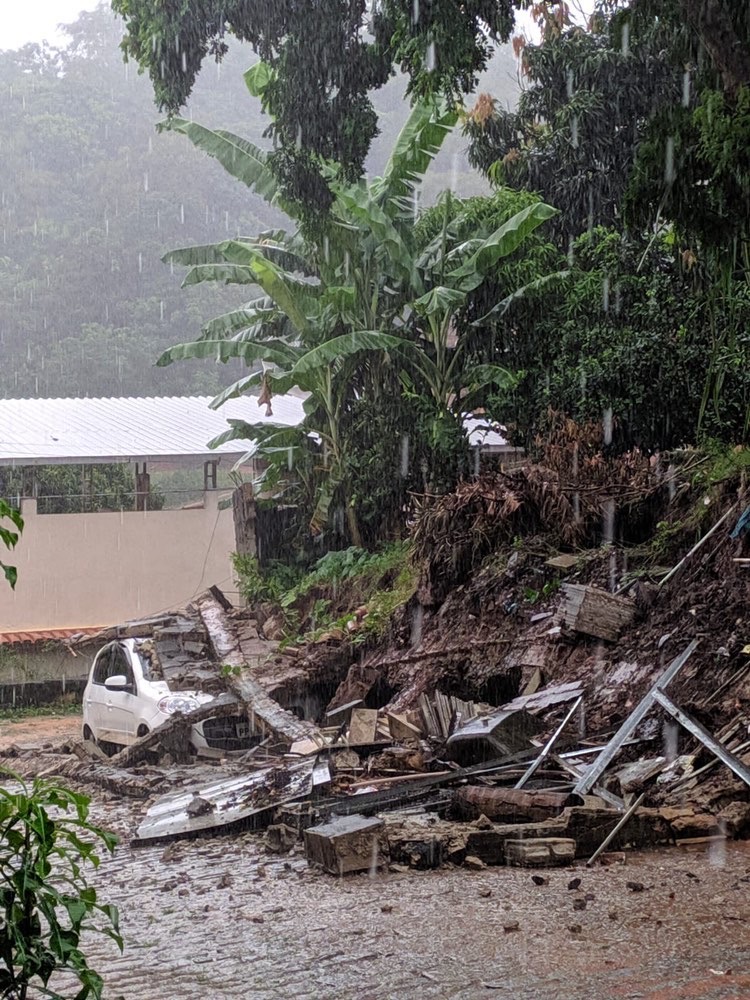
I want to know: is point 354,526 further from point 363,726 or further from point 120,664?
point 363,726

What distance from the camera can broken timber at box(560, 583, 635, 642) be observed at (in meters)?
12.0

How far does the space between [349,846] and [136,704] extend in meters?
6.08

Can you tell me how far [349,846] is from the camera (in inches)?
322

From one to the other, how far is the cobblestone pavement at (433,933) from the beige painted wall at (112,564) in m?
13.3

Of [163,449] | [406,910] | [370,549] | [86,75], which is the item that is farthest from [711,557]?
[86,75]

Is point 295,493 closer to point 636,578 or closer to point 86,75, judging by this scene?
point 636,578

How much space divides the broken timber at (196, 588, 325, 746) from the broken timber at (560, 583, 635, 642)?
290 cm

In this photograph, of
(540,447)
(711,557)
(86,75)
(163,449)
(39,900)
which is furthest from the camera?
(86,75)

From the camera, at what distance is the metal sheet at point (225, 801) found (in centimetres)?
969

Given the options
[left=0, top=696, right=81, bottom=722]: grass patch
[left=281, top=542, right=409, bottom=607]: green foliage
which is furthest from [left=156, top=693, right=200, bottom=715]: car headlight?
[left=0, top=696, right=81, bottom=722]: grass patch

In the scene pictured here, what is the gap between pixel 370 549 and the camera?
63.8ft

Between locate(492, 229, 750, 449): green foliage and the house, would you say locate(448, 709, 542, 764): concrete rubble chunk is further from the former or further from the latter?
the house

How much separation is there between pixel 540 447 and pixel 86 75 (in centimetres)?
4076

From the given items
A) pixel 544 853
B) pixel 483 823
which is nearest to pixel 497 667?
pixel 483 823
